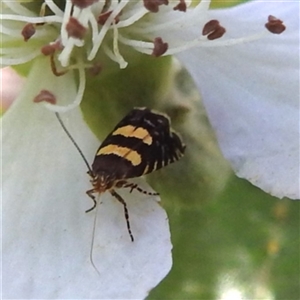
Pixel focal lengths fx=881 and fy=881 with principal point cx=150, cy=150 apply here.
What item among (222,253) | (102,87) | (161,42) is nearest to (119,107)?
(102,87)

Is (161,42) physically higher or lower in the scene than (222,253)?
higher

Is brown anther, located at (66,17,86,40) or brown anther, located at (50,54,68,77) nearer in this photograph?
brown anther, located at (66,17,86,40)

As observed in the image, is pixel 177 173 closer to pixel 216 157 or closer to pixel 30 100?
pixel 216 157

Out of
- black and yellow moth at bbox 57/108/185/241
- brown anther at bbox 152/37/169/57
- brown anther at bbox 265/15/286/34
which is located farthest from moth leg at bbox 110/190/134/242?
brown anther at bbox 265/15/286/34

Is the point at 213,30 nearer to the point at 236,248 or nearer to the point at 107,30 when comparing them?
the point at 107,30

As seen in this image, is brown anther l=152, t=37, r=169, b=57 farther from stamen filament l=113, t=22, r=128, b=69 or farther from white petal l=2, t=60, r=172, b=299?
white petal l=2, t=60, r=172, b=299

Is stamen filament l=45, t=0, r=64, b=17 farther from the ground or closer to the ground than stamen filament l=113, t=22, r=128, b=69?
farther from the ground
